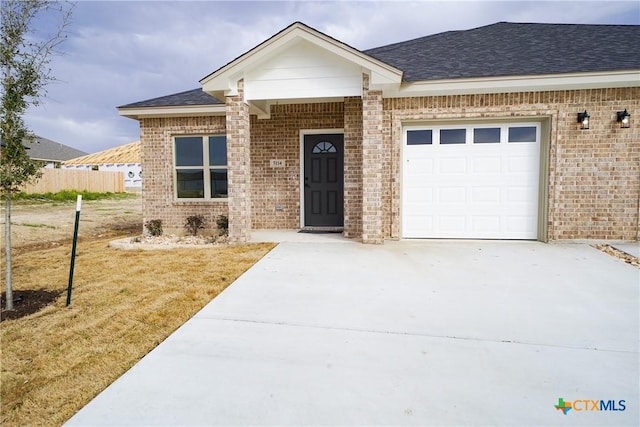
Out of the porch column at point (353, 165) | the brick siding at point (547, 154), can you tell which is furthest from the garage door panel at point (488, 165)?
the porch column at point (353, 165)

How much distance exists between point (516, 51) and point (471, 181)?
3.38 m

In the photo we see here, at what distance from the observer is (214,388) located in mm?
2432

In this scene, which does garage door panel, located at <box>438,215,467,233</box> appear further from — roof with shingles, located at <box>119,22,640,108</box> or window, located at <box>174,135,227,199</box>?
window, located at <box>174,135,227,199</box>

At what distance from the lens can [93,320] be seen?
3.72 m

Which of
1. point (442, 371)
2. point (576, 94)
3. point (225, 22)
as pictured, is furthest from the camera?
point (225, 22)

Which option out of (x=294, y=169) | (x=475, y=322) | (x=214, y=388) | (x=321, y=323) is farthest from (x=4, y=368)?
(x=294, y=169)

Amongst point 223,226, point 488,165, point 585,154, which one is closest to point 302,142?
point 223,226

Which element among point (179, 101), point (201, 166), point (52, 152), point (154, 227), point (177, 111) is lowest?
point (154, 227)

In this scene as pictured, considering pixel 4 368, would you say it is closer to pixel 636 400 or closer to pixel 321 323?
pixel 321 323

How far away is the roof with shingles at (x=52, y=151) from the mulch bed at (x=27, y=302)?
39.9 m

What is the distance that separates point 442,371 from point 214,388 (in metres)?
1.65

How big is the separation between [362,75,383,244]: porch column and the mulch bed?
5.11 metres

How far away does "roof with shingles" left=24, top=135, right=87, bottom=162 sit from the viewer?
3717 centimetres

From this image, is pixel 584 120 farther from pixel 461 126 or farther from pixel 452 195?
Answer: pixel 452 195
